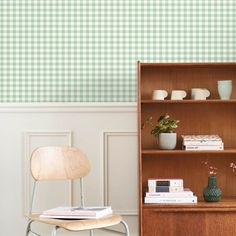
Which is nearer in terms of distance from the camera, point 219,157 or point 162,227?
point 162,227

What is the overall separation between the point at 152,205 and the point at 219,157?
671 mm

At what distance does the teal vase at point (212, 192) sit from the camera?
372 cm

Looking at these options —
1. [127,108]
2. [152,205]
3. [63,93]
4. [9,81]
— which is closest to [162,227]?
[152,205]

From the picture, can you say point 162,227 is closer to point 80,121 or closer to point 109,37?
point 80,121

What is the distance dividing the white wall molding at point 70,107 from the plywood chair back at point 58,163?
1.66ft

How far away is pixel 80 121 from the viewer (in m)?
4.14

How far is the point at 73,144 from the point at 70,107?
26 centimetres

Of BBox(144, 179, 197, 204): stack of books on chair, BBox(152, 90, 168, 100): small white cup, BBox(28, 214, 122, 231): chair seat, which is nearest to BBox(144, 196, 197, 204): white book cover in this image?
BBox(144, 179, 197, 204): stack of books on chair

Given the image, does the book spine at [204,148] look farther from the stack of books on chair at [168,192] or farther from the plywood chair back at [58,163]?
the plywood chair back at [58,163]

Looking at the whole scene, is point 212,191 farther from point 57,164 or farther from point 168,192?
point 57,164

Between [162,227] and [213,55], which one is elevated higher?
[213,55]

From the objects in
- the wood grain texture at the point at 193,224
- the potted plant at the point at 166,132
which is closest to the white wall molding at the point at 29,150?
the potted plant at the point at 166,132

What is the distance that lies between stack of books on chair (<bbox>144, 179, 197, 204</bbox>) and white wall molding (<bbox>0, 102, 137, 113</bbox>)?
0.63 metres

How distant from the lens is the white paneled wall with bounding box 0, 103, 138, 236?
163 inches
